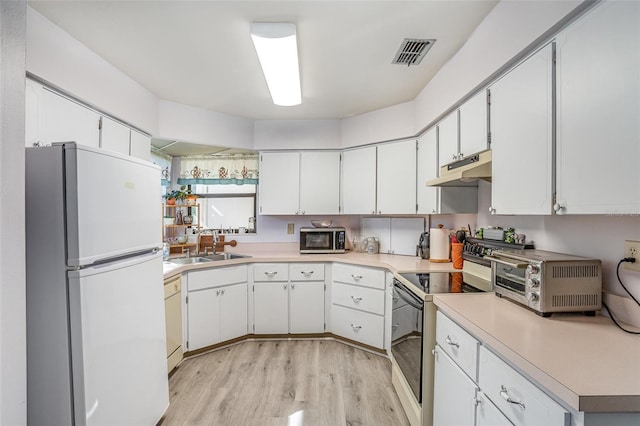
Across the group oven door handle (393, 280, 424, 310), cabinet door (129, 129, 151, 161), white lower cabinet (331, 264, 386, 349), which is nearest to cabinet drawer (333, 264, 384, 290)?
white lower cabinet (331, 264, 386, 349)

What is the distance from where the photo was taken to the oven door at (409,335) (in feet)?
5.43

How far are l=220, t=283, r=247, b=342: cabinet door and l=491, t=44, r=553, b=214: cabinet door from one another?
2.42 metres

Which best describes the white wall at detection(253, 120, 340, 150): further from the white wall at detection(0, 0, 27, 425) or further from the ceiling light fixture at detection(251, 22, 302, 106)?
the white wall at detection(0, 0, 27, 425)

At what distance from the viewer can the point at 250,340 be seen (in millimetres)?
2992

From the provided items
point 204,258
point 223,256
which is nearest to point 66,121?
point 204,258

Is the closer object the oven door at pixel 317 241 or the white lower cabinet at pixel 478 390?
the white lower cabinet at pixel 478 390

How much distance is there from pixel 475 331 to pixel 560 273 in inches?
18.1

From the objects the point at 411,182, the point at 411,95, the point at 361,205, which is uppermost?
the point at 411,95

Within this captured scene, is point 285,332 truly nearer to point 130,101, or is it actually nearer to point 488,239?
point 488,239

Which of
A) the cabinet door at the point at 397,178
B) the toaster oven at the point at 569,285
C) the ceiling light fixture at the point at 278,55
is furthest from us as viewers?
the cabinet door at the point at 397,178

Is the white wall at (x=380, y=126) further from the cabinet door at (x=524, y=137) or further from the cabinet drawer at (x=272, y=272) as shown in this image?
the cabinet drawer at (x=272, y=272)

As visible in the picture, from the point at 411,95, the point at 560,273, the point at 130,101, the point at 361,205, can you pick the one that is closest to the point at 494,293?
the point at 560,273

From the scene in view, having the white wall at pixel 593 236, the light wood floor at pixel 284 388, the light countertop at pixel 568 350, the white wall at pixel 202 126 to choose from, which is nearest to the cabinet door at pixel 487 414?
the light countertop at pixel 568 350

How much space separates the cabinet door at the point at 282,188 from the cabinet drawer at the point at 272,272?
0.65 meters
